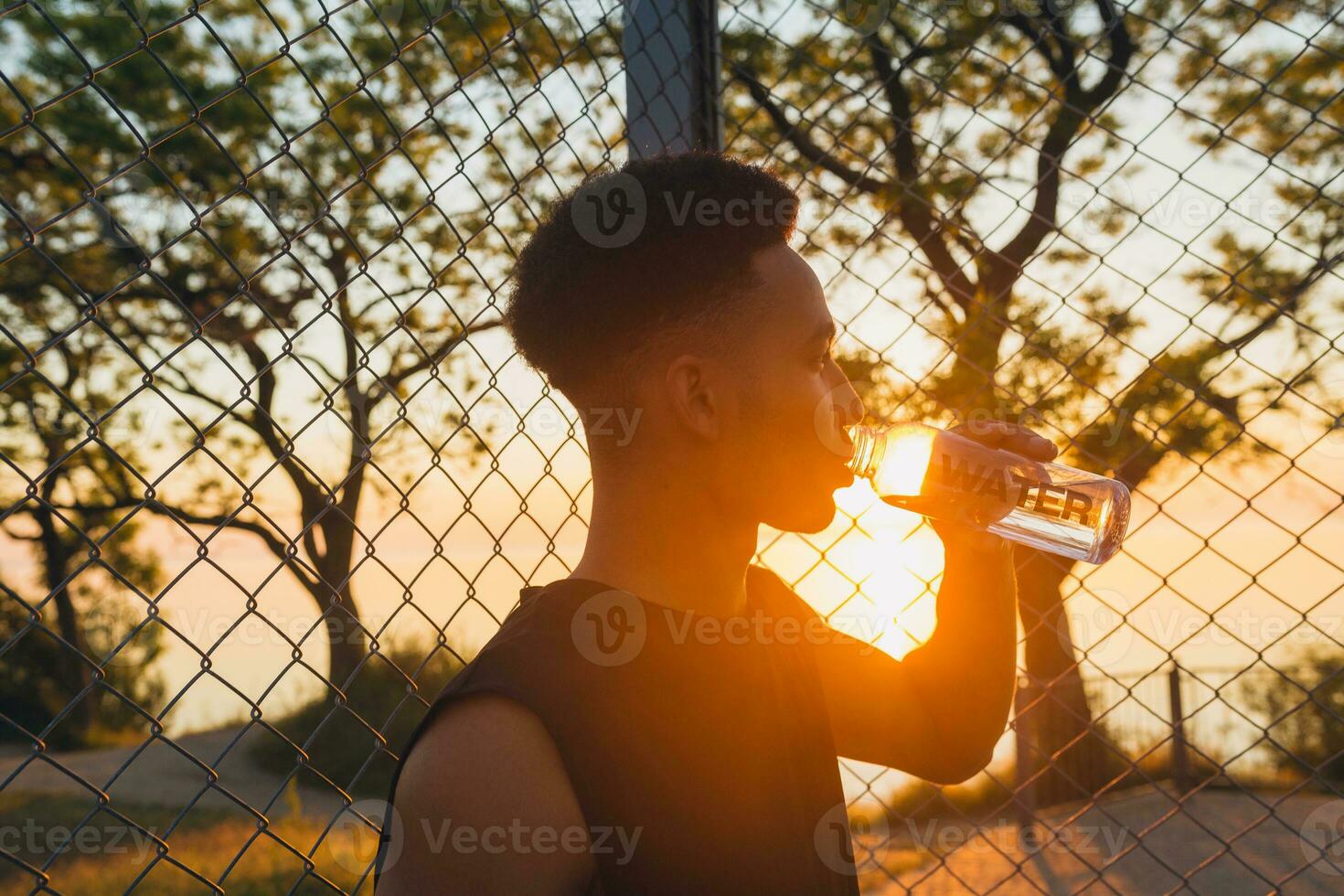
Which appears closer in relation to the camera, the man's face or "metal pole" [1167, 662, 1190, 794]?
the man's face

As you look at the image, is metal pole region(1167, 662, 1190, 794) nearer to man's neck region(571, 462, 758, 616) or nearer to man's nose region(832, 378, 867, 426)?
man's nose region(832, 378, 867, 426)

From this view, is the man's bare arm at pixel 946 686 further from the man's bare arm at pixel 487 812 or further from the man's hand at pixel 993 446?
the man's bare arm at pixel 487 812

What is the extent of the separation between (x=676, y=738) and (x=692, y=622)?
0.73ft

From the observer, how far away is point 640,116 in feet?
8.34

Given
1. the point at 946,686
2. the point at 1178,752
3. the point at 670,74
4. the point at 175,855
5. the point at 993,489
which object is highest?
the point at 1178,752

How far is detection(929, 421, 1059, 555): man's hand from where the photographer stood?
1877 millimetres

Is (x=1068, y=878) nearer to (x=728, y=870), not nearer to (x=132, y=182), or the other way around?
(x=728, y=870)

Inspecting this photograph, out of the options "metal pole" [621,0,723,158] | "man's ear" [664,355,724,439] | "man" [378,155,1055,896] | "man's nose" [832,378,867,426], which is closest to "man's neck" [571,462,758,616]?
"man" [378,155,1055,896]

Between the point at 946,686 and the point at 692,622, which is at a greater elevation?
the point at 946,686

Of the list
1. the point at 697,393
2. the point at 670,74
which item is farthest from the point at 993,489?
the point at 670,74

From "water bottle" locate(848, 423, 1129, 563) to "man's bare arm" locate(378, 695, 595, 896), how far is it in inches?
38.2

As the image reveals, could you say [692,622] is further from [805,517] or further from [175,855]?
[175,855]

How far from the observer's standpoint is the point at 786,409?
1.73 m

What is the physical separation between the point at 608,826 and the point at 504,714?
0.71ft
